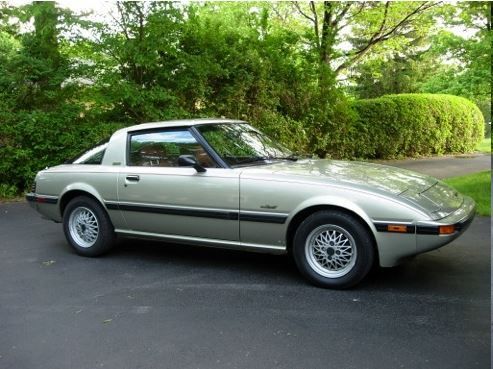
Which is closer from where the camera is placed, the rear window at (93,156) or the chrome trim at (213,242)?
the chrome trim at (213,242)

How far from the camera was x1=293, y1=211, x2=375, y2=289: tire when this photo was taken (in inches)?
169

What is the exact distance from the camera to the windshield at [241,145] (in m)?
5.19

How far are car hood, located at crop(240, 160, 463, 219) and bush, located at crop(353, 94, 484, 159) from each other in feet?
A: 36.2

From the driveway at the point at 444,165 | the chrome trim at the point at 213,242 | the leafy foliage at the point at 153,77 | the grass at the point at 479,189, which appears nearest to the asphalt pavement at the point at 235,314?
the chrome trim at the point at 213,242

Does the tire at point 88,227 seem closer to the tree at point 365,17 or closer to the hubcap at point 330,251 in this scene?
the hubcap at point 330,251

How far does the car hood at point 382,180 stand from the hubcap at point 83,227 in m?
2.16

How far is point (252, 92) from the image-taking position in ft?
40.8

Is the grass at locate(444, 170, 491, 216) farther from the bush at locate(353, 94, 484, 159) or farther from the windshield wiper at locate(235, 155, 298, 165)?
the bush at locate(353, 94, 484, 159)

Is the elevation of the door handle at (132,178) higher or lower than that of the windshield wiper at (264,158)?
lower

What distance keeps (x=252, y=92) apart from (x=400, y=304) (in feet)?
29.5

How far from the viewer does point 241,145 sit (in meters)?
5.41

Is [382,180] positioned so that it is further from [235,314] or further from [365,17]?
[365,17]

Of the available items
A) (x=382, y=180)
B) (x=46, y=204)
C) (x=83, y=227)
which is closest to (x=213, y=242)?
(x=382, y=180)

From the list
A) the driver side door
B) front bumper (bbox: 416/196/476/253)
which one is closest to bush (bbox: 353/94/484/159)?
the driver side door
